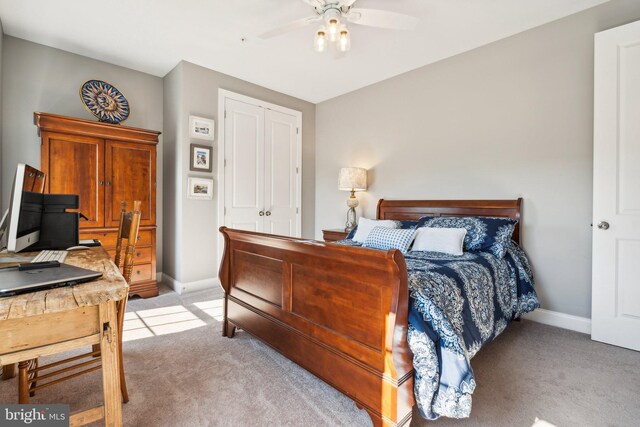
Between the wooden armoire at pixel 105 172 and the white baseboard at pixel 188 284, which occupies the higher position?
the wooden armoire at pixel 105 172

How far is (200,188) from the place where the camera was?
3.68m

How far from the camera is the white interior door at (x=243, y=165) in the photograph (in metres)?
3.97

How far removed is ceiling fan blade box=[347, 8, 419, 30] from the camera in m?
2.11

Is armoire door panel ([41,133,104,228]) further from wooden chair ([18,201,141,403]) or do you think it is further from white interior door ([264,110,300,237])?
white interior door ([264,110,300,237])

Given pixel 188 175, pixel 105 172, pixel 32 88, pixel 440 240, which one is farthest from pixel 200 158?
pixel 440 240

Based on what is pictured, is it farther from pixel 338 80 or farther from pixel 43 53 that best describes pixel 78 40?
pixel 338 80

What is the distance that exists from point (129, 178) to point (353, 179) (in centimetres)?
257

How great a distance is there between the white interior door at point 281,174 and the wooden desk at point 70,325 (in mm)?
3357

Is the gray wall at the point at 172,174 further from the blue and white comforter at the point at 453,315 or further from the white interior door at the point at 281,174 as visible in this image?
the blue and white comforter at the point at 453,315

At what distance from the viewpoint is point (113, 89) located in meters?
3.51

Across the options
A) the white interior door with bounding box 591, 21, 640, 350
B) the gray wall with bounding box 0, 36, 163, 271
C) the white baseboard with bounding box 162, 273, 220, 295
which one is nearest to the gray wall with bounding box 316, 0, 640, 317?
the white interior door with bounding box 591, 21, 640, 350

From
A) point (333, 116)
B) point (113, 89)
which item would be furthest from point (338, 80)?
point (113, 89)

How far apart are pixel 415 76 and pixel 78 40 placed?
3.63m

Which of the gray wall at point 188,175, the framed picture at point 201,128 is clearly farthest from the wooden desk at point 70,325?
the framed picture at point 201,128
